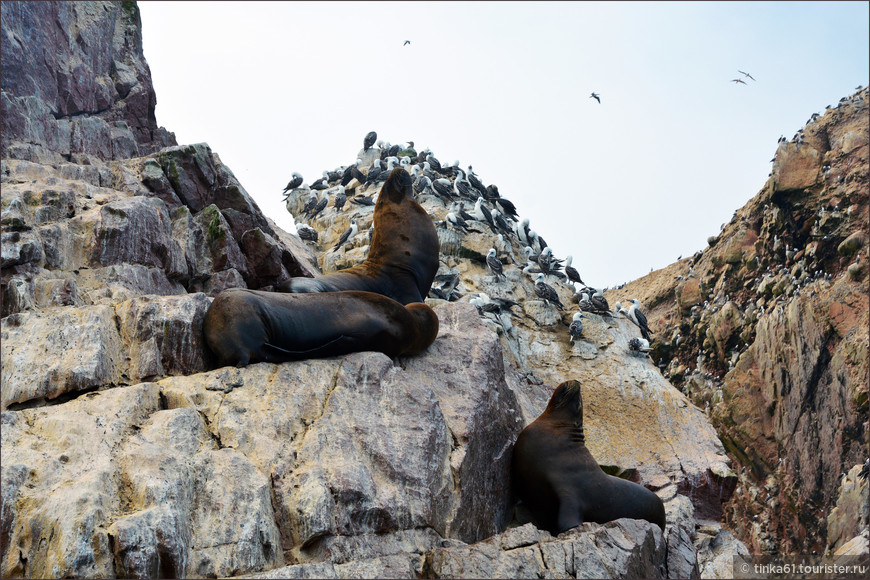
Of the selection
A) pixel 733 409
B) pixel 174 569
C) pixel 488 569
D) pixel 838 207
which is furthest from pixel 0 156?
pixel 838 207

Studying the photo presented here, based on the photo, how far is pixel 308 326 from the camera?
24.6 ft

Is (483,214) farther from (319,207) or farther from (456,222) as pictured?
(319,207)

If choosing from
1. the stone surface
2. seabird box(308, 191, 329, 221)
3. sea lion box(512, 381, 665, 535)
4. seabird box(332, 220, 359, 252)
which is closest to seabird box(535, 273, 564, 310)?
seabird box(332, 220, 359, 252)

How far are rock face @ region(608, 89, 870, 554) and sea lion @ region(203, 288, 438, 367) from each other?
10.9 metres

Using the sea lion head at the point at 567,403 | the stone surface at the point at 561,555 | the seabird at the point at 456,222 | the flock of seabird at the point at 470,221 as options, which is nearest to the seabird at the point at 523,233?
the flock of seabird at the point at 470,221

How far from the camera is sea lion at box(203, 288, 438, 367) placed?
23.5ft

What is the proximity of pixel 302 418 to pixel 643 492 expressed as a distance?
11.1ft

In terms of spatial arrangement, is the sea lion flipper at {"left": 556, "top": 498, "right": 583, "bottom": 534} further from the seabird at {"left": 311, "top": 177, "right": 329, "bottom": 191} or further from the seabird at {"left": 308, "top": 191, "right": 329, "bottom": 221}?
the seabird at {"left": 311, "top": 177, "right": 329, "bottom": 191}

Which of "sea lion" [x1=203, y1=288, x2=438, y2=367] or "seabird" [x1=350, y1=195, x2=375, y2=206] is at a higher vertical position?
"seabird" [x1=350, y1=195, x2=375, y2=206]

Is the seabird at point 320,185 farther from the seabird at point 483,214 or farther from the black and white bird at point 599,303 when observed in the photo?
the black and white bird at point 599,303

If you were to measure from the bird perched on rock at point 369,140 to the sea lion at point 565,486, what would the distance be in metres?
14.5

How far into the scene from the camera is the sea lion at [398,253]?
9172 mm

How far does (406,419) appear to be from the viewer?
702cm

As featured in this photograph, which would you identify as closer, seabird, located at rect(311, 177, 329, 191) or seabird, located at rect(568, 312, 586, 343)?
seabird, located at rect(568, 312, 586, 343)
